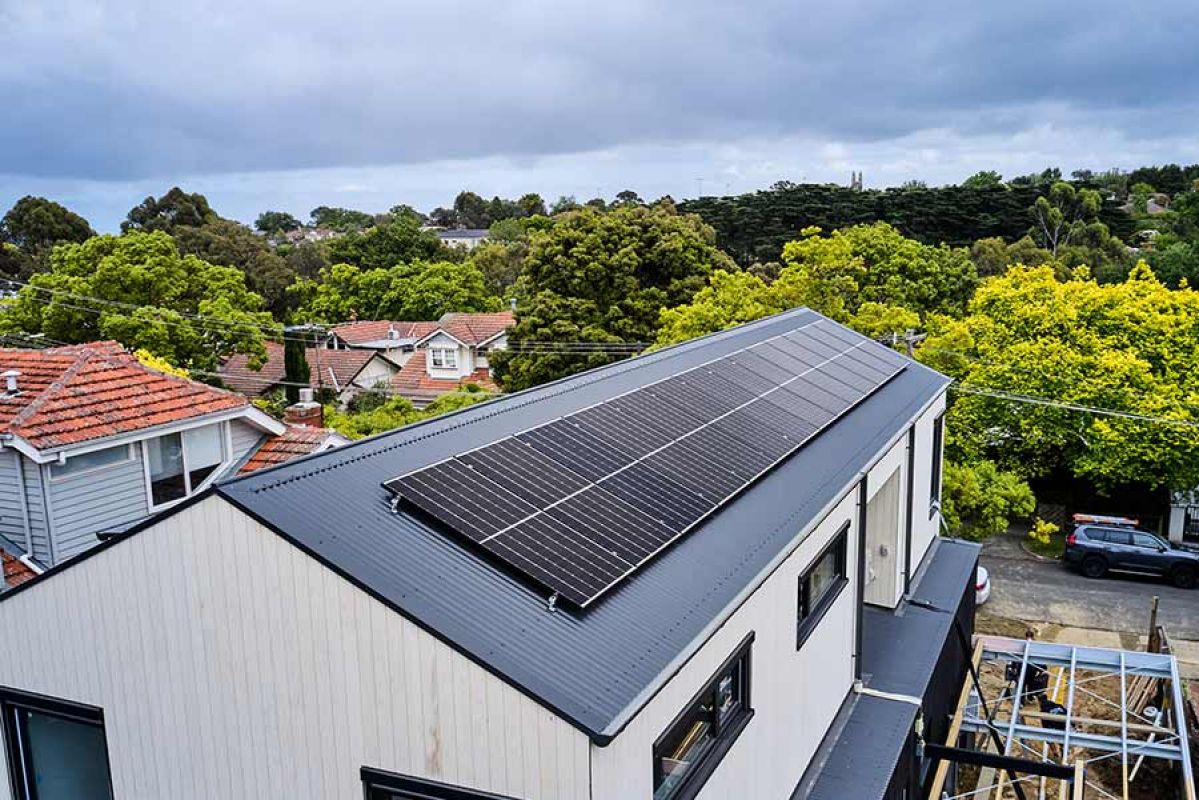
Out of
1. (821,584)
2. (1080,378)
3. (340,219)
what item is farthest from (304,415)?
(340,219)

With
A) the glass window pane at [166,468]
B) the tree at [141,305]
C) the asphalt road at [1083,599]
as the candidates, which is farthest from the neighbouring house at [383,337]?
the glass window pane at [166,468]

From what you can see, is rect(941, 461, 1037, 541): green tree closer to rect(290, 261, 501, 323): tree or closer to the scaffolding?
the scaffolding

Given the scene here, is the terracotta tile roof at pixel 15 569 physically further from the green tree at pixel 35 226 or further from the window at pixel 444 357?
the green tree at pixel 35 226

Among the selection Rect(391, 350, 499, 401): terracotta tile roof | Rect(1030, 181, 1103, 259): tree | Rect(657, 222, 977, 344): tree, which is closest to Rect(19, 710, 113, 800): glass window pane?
Rect(657, 222, 977, 344): tree

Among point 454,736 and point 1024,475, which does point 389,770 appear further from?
point 1024,475

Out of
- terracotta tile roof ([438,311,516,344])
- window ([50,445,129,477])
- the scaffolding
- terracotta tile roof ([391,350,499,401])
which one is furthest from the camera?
terracotta tile roof ([438,311,516,344])

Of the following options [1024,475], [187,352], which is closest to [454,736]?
[1024,475]
